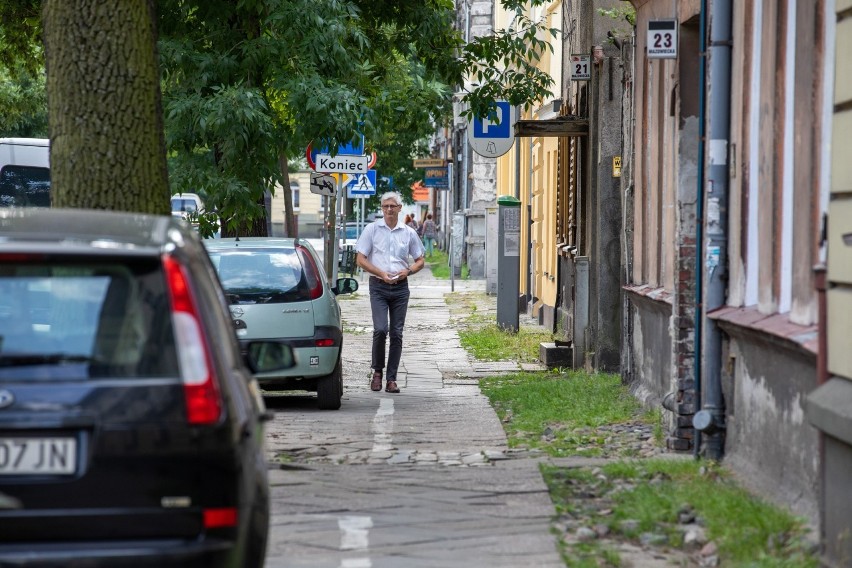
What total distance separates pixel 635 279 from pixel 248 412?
29.9 feet

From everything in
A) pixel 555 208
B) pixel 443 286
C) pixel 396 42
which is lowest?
pixel 443 286

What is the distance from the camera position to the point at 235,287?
41.2ft

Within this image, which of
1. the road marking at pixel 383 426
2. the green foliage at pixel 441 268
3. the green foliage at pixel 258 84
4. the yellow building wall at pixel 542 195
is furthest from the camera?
the green foliage at pixel 441 268

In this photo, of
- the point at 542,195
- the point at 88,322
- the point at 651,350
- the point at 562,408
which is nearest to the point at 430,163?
the point at 542,195

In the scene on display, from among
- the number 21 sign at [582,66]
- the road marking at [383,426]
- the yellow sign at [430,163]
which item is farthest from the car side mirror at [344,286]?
the yellow sign at [430,163]

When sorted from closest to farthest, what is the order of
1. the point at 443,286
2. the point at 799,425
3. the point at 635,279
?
the point at 799,425
the point at 635,279
the point at 443,286

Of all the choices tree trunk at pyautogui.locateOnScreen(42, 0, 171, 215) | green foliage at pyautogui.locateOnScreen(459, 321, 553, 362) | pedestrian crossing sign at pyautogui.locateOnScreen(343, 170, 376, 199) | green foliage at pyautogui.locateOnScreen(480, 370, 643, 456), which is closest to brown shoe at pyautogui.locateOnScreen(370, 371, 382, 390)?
green foliage at pyautogui.locateOnScreen(480, 370, 643, 456)

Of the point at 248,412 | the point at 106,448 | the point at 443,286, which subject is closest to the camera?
the point at 106,448

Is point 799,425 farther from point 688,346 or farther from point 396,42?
point 396,42

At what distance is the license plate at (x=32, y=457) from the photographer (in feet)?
14.4

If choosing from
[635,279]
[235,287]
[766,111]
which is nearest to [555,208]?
[635,279]

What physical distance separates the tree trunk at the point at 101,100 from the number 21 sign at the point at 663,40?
380cm

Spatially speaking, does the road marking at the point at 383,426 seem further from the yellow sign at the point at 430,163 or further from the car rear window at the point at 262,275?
the yellow sign at the point at 430,163

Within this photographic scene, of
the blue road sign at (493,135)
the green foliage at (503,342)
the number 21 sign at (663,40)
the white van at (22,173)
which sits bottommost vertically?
the green foliage at (503,342)
